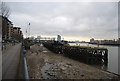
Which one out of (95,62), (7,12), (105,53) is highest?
(7,12)

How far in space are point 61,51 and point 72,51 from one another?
10736 mm

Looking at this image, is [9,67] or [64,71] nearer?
[9,67]

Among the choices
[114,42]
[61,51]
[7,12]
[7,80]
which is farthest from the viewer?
[114,42]

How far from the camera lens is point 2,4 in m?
34.3

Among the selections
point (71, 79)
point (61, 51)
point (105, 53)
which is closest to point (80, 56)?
point (105, 53)

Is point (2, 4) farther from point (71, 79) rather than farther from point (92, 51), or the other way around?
point (71, 79)

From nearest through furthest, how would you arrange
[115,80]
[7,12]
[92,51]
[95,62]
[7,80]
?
[7,80] → [115,80] → [95,62] → [92,51] → [7,12]

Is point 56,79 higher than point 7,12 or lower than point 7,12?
lower

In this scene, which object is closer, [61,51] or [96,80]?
[96,80]

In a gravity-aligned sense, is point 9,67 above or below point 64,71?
above

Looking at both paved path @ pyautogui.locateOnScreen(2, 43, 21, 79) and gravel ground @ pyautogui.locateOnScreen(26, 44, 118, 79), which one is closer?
paved path @ pyautogui.locateOnScreen(2, 43, 21, 79)

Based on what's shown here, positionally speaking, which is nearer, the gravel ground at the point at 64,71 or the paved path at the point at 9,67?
the paved path at the point at 9,67

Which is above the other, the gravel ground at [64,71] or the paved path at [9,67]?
the paved path at [9,67]

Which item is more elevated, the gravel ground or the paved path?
the paved path
